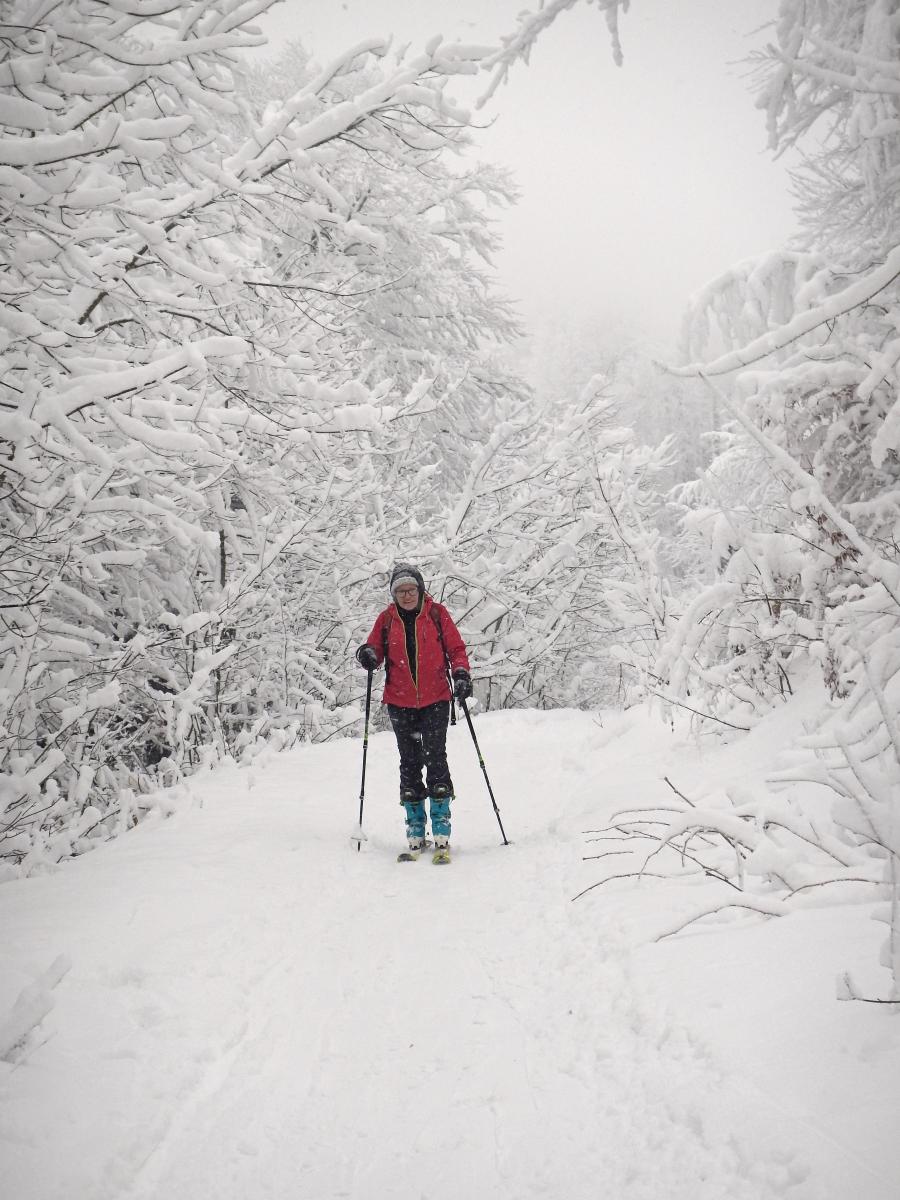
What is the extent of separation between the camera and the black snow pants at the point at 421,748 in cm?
513

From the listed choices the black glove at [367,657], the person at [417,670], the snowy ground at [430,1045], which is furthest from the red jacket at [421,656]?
the snowy ground at [430,1045]

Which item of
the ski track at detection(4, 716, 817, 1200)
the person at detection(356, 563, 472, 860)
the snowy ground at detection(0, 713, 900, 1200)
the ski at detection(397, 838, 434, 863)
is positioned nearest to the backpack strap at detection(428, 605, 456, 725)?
the person at detection(356, 563, 472, 860)

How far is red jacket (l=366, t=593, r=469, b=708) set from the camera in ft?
17.4

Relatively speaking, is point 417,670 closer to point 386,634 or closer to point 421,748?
point 386,634

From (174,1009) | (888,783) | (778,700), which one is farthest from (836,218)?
(174,1009)

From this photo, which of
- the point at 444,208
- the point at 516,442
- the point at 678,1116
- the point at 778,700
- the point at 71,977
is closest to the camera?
the point at 678,1116

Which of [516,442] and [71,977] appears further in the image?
[516,442]

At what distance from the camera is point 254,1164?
6.16 feet

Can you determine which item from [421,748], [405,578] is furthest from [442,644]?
[421,748]

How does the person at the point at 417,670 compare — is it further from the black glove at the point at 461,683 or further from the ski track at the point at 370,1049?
the ski track at the point at 370,1049

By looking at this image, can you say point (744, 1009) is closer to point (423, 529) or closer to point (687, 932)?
point (687, 932)

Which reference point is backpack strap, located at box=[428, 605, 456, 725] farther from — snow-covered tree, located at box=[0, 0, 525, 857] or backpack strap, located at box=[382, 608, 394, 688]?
snow-covered tree, located at box=[0, 0, 525, 857]

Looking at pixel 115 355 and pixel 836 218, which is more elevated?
pixel 836 218

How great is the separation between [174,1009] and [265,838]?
6.94 feet
